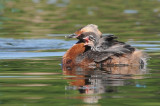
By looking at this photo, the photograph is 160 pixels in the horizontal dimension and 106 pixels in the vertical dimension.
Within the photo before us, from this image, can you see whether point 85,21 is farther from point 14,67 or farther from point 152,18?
point 14,67

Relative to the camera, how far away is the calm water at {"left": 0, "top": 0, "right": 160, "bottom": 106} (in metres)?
8.63

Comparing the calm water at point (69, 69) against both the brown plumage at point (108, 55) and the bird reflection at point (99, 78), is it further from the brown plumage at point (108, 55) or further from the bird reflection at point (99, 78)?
the brown plumage at point (108, 55)

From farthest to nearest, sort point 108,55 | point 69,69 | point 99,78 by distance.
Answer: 1. point 69,69
2. point 108,55
3. point 99,78

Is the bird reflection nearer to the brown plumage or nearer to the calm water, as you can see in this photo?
the calm water

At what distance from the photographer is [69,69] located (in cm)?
1184

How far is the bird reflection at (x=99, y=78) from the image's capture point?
29.8 ft

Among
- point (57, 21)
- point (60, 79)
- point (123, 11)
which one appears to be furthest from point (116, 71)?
point (123, 11)

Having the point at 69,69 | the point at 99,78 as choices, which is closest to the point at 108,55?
the point at 69,69

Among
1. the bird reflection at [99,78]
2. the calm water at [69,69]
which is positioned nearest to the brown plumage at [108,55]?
the bird reflection at [99,78]

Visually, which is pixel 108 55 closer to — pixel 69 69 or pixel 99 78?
pixel 69 69

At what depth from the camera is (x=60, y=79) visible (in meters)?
10.4

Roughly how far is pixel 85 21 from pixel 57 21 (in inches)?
48.4

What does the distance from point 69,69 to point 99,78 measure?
1.65 meters

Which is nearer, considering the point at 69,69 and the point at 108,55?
the point at 108,55
